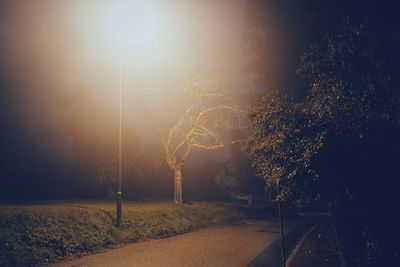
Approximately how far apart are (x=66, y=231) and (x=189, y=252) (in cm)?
452

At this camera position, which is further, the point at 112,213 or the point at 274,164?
the point at 112,213

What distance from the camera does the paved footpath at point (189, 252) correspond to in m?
10.5

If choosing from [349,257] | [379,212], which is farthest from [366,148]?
[349,257]

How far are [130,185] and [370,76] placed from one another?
30.0m

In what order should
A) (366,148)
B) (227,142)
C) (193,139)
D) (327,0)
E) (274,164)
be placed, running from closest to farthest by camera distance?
(366,148)
(274,164)
(327,0)
(227,142)
(193,139)

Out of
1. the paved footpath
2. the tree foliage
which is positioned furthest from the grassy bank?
the tree foliage

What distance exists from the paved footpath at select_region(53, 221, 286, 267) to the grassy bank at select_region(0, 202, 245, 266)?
0.73m

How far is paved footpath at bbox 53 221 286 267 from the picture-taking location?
10500mm

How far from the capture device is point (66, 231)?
12625mm

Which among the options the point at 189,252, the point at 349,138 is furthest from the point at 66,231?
the point at 349,138

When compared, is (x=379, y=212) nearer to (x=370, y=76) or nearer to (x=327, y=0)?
(x=370, y=76)

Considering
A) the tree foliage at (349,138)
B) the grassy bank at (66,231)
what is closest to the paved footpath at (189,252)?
the grassy bank at (66,231)

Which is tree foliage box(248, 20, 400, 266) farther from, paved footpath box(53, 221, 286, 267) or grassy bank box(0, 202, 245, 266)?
grassy bank box(0, 202, 245, 266)

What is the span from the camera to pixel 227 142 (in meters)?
21.8
